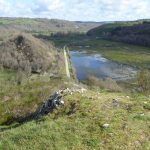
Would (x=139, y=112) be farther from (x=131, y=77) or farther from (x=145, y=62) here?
(x=145, y=62)

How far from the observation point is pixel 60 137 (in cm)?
2009

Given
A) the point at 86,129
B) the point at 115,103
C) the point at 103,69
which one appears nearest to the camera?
the point at 86,129

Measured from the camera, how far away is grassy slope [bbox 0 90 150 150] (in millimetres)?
19469

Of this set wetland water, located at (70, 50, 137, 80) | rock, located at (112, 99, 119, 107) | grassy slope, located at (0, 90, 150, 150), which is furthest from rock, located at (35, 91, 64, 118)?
wetland water, located at (70, 50, 137, 80)

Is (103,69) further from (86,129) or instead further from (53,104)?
(86,129)

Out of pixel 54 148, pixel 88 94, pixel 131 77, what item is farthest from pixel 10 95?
pixel 54 148

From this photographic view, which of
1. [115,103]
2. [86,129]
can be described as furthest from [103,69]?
[86,129]

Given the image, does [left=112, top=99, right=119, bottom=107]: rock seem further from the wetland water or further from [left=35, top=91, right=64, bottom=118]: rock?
the wetland water

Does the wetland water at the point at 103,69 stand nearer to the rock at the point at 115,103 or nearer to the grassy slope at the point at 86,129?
the rock at the point at 115,103

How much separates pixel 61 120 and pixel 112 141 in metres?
3.84

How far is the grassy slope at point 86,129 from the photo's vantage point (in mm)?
19469

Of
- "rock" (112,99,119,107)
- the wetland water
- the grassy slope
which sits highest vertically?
"rock" (112,99,119,107)

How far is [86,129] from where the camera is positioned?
20906 mm

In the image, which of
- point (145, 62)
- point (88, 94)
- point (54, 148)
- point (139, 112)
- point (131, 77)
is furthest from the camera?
point (145, 62)
